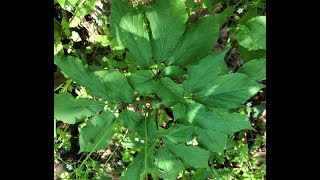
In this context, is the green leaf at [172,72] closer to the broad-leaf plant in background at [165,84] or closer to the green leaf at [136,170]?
the broad-leaf plant in background at [165,84]

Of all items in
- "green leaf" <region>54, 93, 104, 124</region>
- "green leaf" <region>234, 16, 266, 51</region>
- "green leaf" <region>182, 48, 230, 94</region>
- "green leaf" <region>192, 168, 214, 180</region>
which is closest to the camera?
"green leaf" <region>182, 48, 230, 94</region>

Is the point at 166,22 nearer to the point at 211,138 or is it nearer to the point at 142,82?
the point at 142,82

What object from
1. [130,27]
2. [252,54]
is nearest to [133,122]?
[130,27]

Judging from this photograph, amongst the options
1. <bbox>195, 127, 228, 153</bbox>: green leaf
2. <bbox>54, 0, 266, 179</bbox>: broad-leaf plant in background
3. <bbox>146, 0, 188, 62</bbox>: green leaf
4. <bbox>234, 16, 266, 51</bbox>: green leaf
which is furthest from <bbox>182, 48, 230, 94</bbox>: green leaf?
<bbox>234, 16, 266, 51</bbox>: green leaf

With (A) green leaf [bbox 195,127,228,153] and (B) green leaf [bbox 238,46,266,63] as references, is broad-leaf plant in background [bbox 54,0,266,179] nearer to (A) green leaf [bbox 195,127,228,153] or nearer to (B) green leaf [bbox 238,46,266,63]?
(A) green leaf [bbox 195,127,228,153]

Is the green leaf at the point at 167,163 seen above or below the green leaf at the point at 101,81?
below

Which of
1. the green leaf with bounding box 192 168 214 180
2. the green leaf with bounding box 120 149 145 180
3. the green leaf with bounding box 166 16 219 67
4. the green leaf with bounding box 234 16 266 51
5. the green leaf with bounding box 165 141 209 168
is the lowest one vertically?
the green leaf with bounding box 192 168 214 180

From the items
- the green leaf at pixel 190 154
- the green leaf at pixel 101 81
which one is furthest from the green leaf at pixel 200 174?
the green leaf at pixel 101 81
